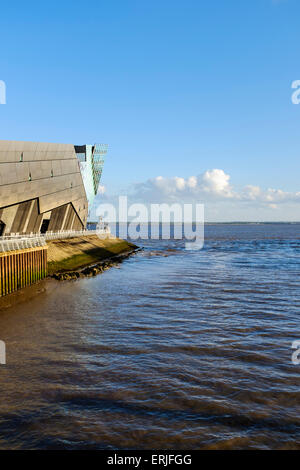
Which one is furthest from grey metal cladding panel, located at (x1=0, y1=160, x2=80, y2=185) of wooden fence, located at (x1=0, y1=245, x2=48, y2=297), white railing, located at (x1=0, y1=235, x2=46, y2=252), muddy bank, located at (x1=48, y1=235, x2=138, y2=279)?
wooden fence, located at (x1=0, y1=245, x2=48, y2=297)

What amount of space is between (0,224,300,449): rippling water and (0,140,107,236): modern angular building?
2029cm

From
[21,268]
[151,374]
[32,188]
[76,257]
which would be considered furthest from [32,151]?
[151,374]

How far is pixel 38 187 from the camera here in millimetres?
44125

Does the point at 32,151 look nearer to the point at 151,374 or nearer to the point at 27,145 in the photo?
the point at 27,145

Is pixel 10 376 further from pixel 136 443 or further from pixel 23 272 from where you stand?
pixel 23 272

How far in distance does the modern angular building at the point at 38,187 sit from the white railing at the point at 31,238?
306 cm

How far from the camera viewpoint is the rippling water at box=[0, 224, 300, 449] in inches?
315

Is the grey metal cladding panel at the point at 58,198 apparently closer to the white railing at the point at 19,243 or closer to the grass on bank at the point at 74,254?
the grass on bank at the point at 74,254

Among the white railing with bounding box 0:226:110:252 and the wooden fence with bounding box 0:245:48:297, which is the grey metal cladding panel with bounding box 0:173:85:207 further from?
the wooden fence with bounding box 0:245:48:297

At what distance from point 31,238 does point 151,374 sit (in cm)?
2231

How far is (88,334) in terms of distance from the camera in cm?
1531
